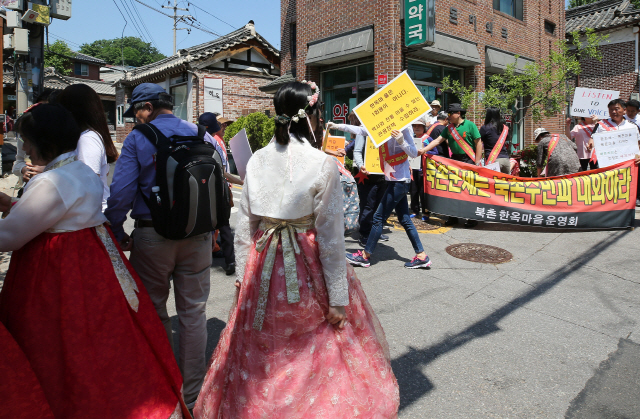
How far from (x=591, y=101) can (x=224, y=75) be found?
602 inches

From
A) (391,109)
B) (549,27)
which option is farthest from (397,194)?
(549,27)

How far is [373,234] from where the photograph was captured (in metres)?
5.23

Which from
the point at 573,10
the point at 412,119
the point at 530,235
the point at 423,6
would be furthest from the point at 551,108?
the point at 573,10

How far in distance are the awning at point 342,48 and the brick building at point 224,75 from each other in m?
4.60

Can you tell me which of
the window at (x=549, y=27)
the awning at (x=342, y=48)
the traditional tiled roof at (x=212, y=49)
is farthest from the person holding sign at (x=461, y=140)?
the traditional tiled roof at (x=212, y=49)

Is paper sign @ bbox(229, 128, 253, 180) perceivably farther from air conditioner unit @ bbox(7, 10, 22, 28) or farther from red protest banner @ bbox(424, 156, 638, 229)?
air conditioner unit @ bbox(7, 10, 22, 28)

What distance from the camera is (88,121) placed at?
3016 mm

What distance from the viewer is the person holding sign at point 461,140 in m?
7.36

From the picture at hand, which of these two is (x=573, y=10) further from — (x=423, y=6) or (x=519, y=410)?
(x=519, y=410)

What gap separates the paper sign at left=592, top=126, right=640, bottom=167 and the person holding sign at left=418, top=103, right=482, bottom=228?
1.76 meters

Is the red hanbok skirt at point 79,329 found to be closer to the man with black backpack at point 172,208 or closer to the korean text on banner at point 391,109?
the man with black backpack at point 172,208

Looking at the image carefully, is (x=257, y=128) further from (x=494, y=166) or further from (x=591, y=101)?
(x=591, y=101)

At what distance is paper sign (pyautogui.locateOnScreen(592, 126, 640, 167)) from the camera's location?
22.5 feet

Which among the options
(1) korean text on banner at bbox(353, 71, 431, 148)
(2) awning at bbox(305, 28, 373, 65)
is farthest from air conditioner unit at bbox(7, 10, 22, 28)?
(2) awning at bbox(305, 28, 373, 65)
